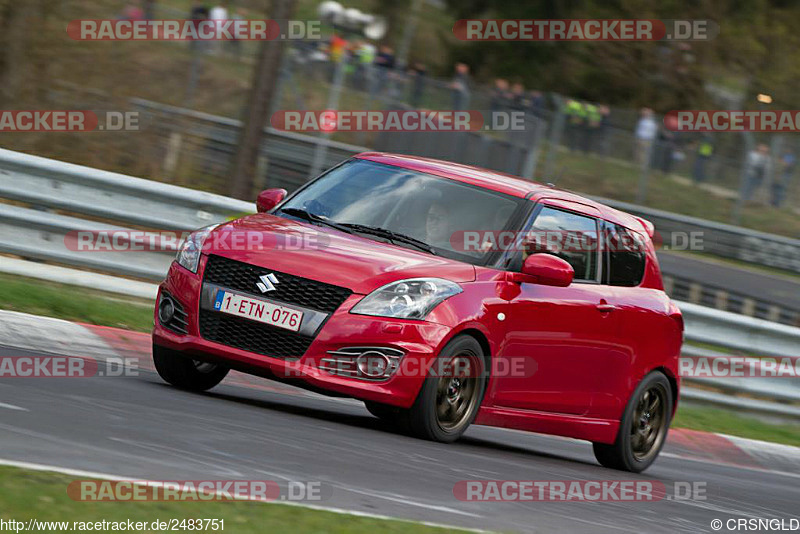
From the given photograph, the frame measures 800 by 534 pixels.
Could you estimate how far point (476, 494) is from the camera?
7105 millimetres

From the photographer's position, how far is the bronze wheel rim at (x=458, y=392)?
843cm

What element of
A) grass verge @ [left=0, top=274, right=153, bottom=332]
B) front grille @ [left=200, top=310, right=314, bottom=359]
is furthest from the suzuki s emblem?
grass verge @ [left=0, top=274, right=153, bottom=332]

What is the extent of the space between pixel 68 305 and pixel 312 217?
9.37 ft

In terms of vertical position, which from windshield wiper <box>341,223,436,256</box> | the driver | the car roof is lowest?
windshield wiper <box>341,223,436,256</box>

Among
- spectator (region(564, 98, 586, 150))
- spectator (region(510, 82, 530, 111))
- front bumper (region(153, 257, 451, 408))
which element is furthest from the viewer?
spectator (region(564, 98, 586, 150))

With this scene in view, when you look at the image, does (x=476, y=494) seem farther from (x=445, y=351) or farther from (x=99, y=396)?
(x=99, y=396)

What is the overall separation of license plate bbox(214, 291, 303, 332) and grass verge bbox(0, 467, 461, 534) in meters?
2.42

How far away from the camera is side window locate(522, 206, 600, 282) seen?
9320 mm

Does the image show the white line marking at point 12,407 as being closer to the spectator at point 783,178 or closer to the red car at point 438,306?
the red car at point 438,306

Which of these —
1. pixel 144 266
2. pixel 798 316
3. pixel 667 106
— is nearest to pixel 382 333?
pixel 144 266

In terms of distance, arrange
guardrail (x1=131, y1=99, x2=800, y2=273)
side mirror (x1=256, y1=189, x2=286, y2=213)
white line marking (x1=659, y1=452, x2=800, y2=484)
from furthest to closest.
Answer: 1. guardrail (x1=131, y1=99, x2=800, y2=273)
2. white line marking (x1=659, y1=452, x2=800, y2=484)
3. side mirror (x1=256, y1=189, x2=286, y2=213)

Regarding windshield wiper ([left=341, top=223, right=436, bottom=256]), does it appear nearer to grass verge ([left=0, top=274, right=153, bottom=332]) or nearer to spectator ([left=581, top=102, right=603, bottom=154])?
→ grass verge ([left=0, top=274, right=153, bottom=332])

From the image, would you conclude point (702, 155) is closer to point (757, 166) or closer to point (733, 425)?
point (757, 166)

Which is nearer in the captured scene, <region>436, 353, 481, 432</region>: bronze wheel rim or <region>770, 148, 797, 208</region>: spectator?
<region>436, 353, 481, 432</region>: bronze wheel rim
